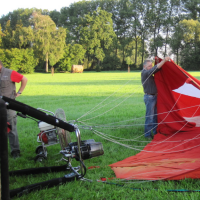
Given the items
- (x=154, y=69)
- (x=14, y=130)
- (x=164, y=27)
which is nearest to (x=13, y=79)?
(x=14, y=130)

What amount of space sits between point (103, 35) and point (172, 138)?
50.6 metres

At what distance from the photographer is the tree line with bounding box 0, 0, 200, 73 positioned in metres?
41.3

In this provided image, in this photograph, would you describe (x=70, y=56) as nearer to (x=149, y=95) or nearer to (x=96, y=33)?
(x=96, y=33)

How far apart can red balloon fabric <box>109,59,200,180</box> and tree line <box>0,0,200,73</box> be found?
3706 cm

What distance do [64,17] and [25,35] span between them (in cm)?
1838

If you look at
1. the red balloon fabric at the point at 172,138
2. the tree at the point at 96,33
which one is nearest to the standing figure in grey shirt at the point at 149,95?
the red balloon fabric at the point at 172,138

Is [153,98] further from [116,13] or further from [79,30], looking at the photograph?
[116,13]

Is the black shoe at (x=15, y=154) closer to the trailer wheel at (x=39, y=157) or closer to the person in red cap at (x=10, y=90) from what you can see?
the person in red cap at (x=10, y=90)

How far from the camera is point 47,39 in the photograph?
133 feet

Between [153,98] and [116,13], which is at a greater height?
[116,13]

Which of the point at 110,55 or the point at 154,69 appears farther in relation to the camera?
the point at 110,55

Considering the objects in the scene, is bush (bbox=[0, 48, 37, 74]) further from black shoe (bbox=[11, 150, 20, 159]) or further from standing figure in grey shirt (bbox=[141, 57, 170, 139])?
black shoe (bbox=[11, 150, 20, 159])

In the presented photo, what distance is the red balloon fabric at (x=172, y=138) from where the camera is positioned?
9.62ft

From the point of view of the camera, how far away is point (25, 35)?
4112 cm
